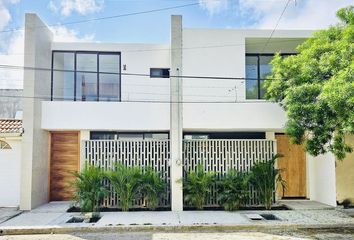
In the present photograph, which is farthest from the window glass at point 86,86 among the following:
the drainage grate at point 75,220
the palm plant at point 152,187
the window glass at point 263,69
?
the window glass at point 263,69

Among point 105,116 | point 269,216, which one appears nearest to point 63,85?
point 105,116

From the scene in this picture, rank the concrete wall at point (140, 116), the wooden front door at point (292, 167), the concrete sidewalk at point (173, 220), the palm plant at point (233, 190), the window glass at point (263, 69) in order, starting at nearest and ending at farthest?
the concrete sidewalk at point (173, 220) → the palm plant at point (233, 190) → the concrete wall at point (140, 116) → the window glass at point (263, 69) → the wooden front door at point (292, 167)

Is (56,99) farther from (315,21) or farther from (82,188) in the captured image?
(315,21)

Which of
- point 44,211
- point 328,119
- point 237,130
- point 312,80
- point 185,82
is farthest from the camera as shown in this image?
point 237,130

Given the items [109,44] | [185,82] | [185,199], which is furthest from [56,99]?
[185,199]

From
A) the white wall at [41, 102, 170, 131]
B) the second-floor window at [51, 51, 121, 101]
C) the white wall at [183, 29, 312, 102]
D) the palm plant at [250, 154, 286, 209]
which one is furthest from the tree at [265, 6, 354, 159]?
the second-floor window at [51, 51, 121, 101]

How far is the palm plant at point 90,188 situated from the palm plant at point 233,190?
3938 millimetres

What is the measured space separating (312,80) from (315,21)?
3.66 m

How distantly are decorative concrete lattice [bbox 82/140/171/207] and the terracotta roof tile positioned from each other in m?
2.64

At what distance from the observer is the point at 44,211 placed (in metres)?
10.8

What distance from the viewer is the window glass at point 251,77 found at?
12.5 meters

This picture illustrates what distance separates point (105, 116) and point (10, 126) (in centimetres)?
382

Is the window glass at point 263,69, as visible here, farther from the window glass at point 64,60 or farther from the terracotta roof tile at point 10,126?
the terracotta roof tile at point 10,126

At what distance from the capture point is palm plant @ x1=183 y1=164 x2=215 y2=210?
36.5ft
